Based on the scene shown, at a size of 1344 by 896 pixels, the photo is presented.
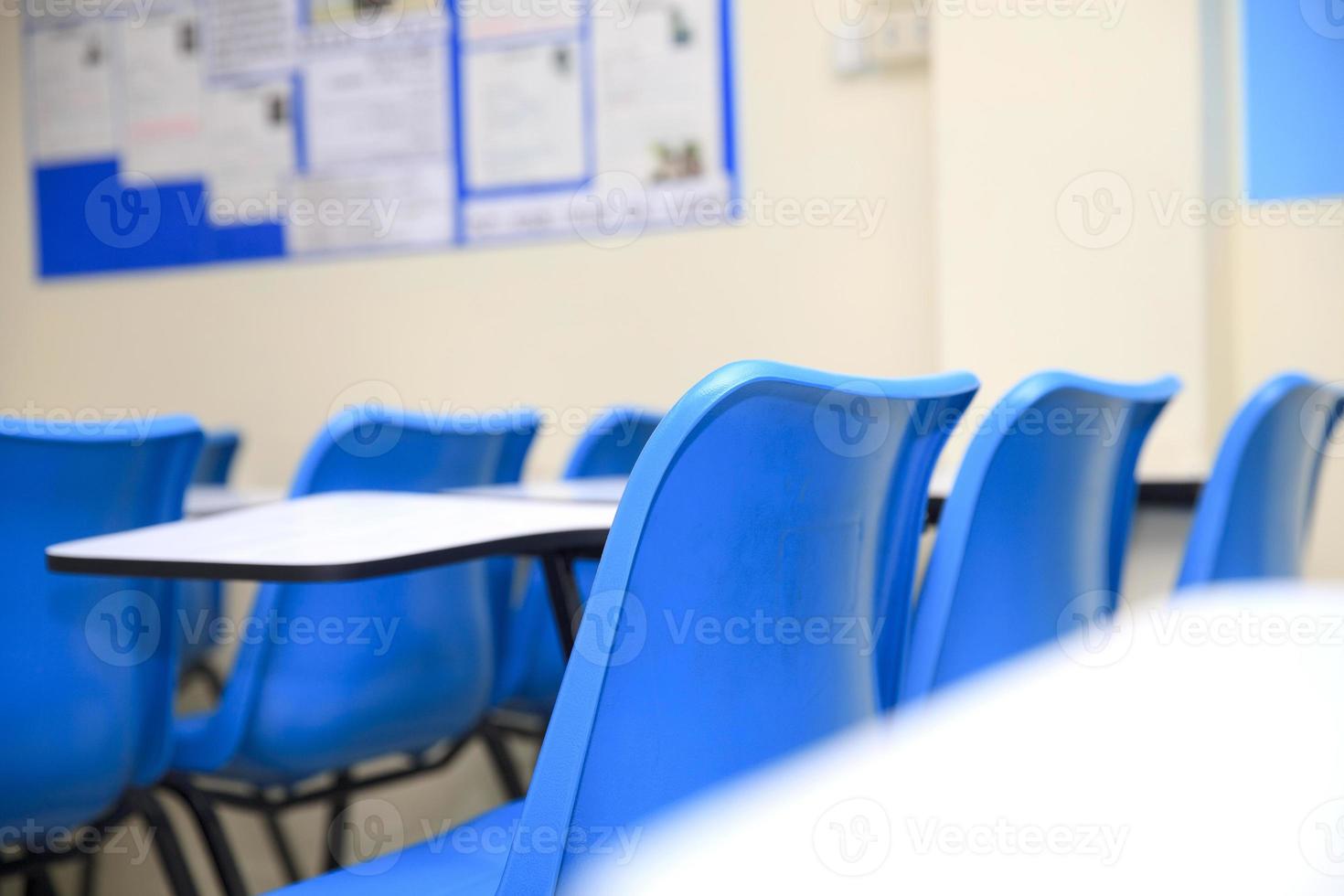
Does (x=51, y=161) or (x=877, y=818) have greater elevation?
(x=51, y=161)

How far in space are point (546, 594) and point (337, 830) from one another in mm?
773

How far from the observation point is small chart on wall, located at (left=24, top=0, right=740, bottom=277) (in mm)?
3592

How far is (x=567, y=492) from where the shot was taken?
183cm

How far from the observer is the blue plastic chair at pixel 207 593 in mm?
2816

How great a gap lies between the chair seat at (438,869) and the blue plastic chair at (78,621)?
1.53ft

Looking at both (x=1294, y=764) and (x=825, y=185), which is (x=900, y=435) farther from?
(x=825, y=185)

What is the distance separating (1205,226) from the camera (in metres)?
2.87

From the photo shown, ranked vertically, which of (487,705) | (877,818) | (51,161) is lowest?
(487,705)

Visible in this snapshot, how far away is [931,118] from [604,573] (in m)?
2.83

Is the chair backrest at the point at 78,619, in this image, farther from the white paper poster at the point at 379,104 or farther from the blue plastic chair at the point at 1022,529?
the white paper poster at the point at 379,104

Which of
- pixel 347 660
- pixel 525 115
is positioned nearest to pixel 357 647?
pixel 347 660

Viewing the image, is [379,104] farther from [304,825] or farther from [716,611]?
[716,611]

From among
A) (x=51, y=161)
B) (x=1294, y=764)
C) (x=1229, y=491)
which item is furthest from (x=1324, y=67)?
(x=51, y=161)

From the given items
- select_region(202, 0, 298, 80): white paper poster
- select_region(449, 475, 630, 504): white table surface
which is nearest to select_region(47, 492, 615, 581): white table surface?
select_region(449, 475, 630, 504): white table surface
